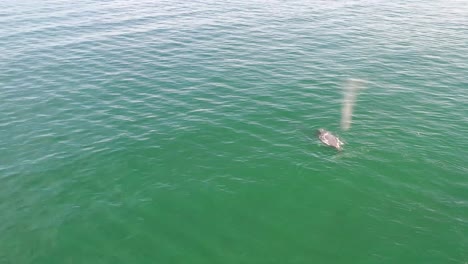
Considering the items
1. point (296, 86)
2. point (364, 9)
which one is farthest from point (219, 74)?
point (364, 9)

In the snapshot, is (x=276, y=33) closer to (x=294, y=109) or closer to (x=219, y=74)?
(x=219, y=74)

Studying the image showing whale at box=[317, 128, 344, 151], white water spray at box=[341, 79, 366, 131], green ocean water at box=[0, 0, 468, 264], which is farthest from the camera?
white water spray at box=[341, 79, 366, 131]

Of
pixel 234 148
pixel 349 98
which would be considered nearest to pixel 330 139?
pixel 234 148

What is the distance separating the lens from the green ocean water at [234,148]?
2795 centimetres

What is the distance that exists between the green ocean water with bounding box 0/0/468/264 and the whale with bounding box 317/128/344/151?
798mm

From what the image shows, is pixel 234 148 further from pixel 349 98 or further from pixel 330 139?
pixel 349 98

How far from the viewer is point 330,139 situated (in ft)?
127

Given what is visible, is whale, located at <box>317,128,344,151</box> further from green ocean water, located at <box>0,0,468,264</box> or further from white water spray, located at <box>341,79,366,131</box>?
white water spray, located at <box>341,79,366,131</box>

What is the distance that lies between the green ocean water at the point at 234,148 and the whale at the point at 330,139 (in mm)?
798

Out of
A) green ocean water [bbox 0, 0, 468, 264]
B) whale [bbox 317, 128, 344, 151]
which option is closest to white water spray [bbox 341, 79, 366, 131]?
green ocean water [bbox 0, 0, 468, 264]

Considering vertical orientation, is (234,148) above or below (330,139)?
below

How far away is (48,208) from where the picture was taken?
31359mm

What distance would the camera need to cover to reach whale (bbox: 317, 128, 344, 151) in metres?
38.1

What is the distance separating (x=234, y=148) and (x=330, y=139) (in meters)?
10.2
